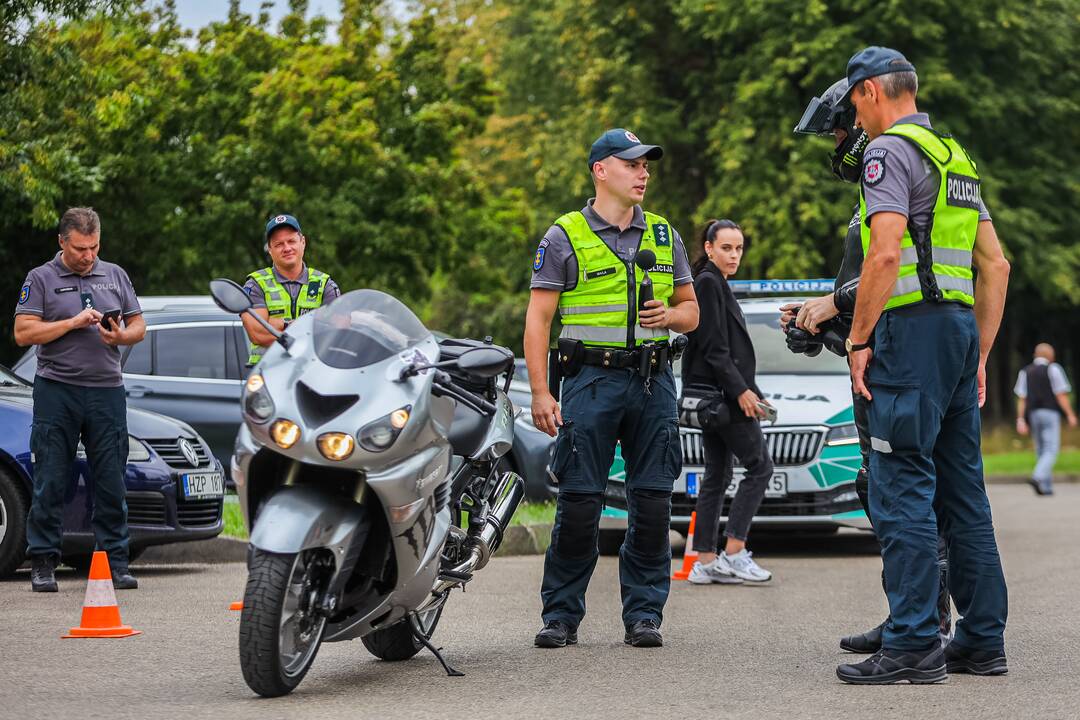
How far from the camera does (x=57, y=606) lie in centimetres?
835

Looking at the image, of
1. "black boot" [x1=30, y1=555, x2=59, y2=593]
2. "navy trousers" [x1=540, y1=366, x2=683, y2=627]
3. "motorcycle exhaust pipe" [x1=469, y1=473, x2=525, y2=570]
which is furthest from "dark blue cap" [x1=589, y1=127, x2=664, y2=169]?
"black boot" [x1=30, y1=555, x2=59, y2=593]

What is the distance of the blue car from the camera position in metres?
9.43

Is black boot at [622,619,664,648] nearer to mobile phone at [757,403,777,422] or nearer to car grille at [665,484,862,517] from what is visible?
mobile phone at [757,403,777,422]

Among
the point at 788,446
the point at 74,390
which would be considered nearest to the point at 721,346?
the point at 788,446

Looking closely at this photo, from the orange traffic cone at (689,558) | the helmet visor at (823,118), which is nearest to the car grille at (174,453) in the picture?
the orange traffic cone at (689,558)

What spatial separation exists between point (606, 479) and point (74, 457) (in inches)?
135

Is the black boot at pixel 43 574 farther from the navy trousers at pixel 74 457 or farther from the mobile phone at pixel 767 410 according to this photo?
the mobile phone at pixel 767 410

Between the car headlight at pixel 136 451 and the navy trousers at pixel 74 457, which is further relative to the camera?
the car headlight at pixel 136 451

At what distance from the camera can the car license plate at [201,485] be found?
996cm

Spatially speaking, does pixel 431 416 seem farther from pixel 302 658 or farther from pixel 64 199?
pixel 64 199

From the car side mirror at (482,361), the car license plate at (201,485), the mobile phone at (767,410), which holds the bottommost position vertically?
the car license plate at (201,485)

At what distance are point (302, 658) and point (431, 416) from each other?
920mm

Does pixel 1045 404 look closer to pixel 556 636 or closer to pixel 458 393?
pixel 556 636

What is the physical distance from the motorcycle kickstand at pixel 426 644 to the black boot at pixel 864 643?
165 cm
